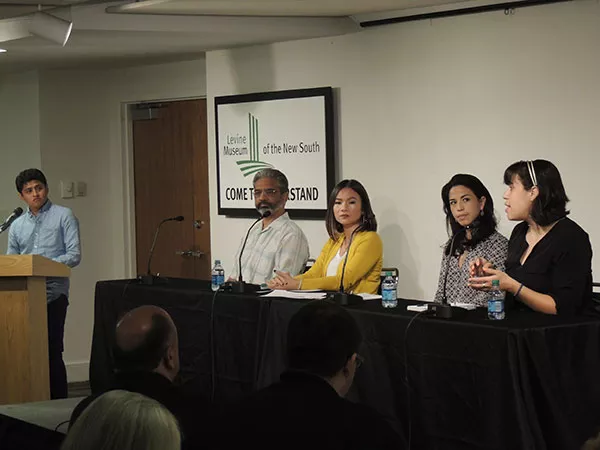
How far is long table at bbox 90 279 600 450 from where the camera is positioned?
133 inches

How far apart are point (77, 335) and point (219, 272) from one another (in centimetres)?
328

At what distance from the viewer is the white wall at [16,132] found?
25.1 ft

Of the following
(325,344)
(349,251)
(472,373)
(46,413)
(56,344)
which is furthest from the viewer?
(56,344)

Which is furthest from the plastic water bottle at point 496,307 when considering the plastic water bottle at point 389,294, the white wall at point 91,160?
the white wall at point 91,160

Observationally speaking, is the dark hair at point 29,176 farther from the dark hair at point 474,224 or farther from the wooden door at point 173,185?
the dark hair at point 474,224

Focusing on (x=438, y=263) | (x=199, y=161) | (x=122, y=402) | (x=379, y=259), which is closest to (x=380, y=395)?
(x=379, y=259)

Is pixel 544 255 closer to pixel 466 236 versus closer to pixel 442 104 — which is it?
pixel 466 236

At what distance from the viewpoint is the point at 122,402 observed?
1.68 meters

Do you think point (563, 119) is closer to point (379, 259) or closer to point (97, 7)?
point (379, 259)

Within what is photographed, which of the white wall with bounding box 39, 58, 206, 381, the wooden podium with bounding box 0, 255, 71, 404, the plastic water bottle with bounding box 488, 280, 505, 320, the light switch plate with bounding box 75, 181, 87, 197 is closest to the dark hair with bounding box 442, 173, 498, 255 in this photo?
the plastic water bottle with bounding box 488, 280, 505, 320

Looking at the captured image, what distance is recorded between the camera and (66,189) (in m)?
7.69

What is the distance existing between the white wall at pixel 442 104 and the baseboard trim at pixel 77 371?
2410 millimetres

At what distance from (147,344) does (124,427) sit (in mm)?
1125

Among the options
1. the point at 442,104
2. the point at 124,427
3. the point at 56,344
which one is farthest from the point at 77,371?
the point at 124,427
